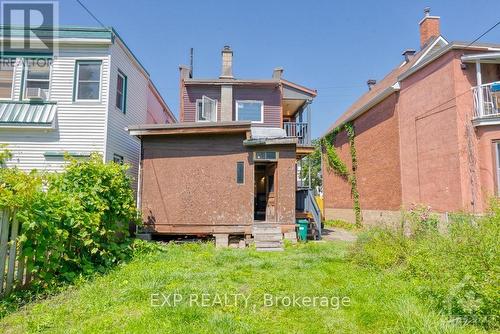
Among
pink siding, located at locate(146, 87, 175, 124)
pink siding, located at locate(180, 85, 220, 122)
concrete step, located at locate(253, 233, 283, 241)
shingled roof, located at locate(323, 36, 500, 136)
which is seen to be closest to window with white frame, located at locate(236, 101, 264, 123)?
pink siding, located at locate(180, 85, 220, 122)

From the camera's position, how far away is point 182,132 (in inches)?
403

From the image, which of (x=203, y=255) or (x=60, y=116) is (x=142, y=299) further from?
(x=60, y=116)

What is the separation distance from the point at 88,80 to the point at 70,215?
732 centimetres

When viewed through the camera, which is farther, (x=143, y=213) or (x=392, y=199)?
(x=392, y=199)

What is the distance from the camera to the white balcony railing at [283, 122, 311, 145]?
570 inches

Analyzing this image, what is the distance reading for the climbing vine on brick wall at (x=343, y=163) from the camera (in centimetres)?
1717

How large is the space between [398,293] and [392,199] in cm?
1035

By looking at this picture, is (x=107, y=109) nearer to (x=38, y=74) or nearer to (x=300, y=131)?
(x=38, y=74)

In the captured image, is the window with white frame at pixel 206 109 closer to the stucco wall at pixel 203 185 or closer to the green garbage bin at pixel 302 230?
the stucco wall at pixel 203 185

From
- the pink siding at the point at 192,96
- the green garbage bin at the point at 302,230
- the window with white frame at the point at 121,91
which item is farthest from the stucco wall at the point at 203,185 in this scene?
the pink siding at the point at 192,96

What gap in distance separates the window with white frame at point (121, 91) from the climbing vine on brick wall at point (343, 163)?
44.1 ft

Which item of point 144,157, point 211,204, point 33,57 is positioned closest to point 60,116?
point 33,57

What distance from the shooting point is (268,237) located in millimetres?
9695

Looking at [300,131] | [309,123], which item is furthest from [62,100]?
[309,123]
